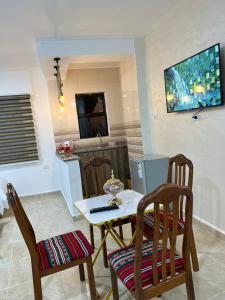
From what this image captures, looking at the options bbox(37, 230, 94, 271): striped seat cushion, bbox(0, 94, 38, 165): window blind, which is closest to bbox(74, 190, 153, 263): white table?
bbox(37, 230, 94, 271): striped seat cushion

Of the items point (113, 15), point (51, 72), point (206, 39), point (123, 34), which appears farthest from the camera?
point (51, 72)

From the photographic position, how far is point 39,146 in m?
5.28

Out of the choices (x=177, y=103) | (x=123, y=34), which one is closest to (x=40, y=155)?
(x=123, y=34)

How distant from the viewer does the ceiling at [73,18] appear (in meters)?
2.61

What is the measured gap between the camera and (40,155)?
209 inches

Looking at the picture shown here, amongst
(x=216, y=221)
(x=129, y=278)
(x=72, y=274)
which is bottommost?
(x=72, y=274)

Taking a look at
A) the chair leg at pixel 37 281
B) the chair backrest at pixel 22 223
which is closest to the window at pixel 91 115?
the chair backrest at pixel 22 223

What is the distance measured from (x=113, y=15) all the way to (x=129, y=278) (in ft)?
9.16

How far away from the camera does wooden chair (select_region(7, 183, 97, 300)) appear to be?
1645 mm

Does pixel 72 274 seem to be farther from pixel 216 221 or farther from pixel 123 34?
pixel 123 34

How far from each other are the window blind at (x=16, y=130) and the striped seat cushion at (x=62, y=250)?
11.3 ft

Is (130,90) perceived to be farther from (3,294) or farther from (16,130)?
(3,294)

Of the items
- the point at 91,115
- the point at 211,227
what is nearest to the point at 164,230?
the point at 211,227

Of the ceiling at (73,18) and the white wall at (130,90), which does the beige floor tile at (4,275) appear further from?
the white wall at (130,90)
